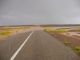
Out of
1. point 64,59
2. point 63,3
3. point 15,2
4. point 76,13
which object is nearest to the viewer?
point 64,59

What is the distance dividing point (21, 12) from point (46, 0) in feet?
12.6

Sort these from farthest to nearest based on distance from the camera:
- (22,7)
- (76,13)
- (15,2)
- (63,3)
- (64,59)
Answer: (22,7) < (15,2) < (63,3) < (76,13) < (64,59)

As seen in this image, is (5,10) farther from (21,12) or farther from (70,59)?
(70,59)

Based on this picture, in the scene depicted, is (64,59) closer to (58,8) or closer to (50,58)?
(50,58)

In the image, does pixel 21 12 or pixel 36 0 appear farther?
pixel 21 12

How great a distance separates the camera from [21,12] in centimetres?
2830

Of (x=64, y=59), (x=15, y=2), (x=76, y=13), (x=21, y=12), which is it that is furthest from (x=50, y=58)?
(x=21, y=12)

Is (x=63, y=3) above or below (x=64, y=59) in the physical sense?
above

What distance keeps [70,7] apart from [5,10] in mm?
6899

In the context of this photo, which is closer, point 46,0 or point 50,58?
point 50,58

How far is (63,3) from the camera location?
78.8ft

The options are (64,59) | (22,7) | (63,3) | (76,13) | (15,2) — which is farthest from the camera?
(22,7)

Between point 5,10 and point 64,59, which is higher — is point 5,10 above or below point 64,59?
above

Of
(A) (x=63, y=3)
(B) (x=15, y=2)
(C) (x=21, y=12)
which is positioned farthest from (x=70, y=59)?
(C) (x=21, y=12)
